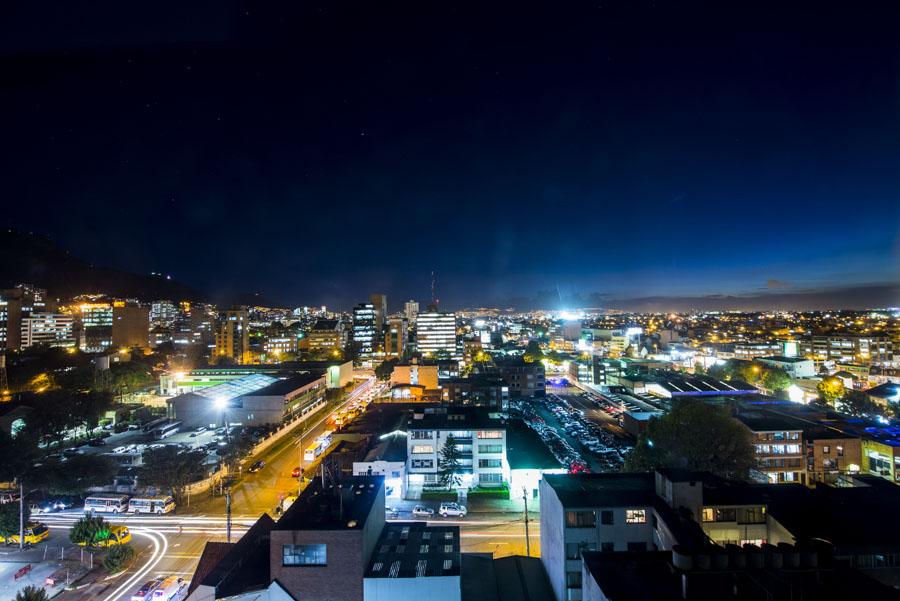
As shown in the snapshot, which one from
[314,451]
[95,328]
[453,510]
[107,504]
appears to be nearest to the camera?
[453,510]

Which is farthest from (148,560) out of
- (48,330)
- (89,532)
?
(48,330)

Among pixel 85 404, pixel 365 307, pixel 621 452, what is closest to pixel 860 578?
pixel 621 452

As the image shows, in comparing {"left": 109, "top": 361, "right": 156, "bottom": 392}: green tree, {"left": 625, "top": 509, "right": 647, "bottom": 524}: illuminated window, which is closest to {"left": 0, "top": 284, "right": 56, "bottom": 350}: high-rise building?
{"left": 109, "top": 361, "right": 156, "bottom": 392}: green tree

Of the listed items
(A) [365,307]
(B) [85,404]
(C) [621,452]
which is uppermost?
(A) [365,307]

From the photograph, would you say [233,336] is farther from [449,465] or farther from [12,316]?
[449,465]

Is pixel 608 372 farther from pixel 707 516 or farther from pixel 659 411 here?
pixel 707 516

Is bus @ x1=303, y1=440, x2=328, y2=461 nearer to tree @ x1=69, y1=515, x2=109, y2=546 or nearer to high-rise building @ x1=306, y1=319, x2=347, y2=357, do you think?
tree @ x1=69, y1=515, x2=109, y2=546
